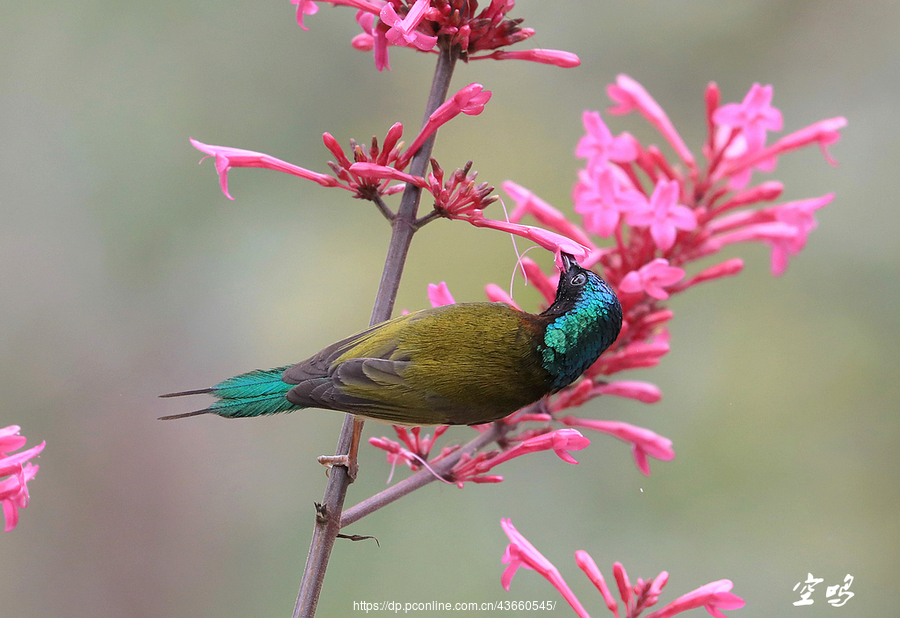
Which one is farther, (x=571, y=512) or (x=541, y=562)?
(x=571, y=512)

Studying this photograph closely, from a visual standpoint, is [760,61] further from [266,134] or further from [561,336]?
[561,336]

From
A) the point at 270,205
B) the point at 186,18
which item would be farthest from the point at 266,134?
the point at 186,18

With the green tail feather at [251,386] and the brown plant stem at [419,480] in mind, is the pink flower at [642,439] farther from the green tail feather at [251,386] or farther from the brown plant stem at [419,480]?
the green tail feather at [251,386]

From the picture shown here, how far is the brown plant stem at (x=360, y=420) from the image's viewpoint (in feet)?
3.81

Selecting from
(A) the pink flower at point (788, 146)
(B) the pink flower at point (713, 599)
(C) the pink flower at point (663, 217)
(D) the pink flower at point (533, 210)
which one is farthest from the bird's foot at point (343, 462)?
(A) the pink flower at point (788, 146)

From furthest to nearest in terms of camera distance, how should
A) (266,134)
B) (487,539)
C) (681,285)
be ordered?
(266,134)
(487,539)
(681,285)

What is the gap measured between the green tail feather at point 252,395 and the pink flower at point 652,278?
73cm

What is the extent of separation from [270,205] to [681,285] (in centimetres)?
246

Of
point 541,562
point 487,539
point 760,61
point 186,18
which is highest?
point 760,61

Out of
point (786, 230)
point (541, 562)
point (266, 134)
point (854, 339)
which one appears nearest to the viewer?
point (541, 562)

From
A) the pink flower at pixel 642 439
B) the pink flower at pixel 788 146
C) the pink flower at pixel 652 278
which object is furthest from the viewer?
the pink flower at pixel 788 146

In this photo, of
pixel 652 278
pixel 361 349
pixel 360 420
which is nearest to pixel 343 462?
pixel 360 420

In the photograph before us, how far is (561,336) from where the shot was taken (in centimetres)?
137

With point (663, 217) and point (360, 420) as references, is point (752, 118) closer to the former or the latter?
point (663, 217)
